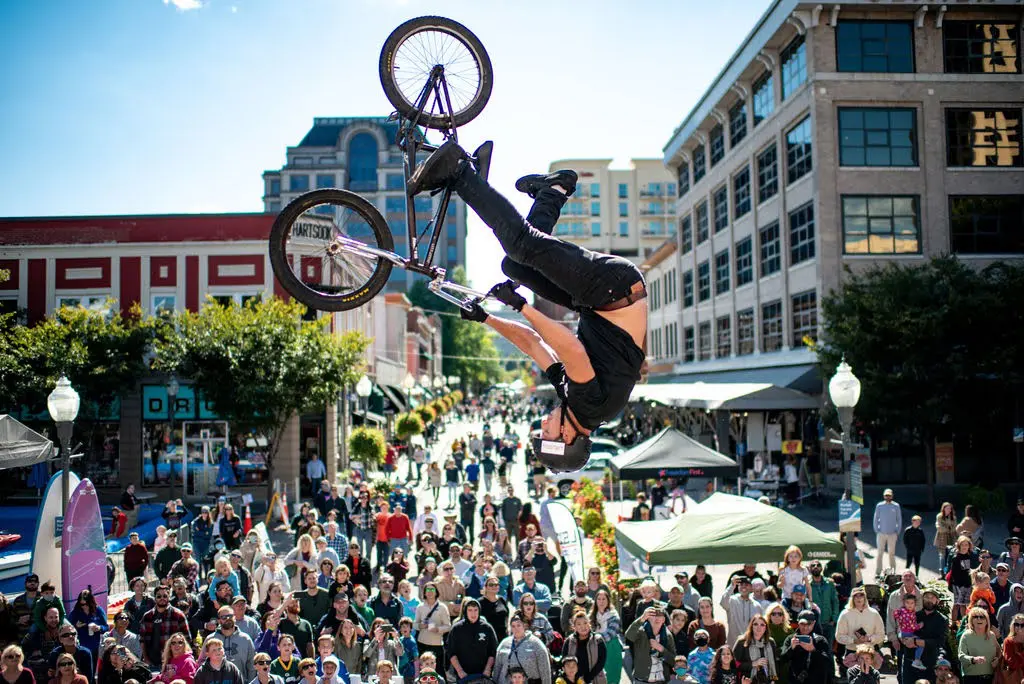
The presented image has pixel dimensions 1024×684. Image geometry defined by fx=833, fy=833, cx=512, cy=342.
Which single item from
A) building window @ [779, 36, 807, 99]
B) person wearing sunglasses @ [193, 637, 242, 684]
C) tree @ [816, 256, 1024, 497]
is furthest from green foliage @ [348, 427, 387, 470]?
building window @ [779, 36, 807, 99]

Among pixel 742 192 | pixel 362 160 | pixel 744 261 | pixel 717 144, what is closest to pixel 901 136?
pixel 742 192

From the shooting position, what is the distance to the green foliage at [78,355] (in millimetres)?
20062

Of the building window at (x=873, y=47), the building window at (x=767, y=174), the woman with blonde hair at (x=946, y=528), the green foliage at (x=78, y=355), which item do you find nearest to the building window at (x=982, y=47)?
the building window at (x=873, y=47)

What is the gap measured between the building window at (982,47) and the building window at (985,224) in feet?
16.1

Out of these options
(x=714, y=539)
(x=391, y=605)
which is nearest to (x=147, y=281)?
(x=391, y=605)

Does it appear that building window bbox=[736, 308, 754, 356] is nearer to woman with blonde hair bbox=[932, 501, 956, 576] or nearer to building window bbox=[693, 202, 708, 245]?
building window bbox=[693, 202, 708, 245]

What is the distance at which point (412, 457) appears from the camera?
36.6 m

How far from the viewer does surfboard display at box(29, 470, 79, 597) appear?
11773mm

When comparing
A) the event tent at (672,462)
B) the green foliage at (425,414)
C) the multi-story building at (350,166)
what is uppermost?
the multi-story building at (350,166)

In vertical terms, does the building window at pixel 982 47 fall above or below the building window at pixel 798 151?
above

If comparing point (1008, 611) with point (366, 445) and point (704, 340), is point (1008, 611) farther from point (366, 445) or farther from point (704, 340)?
point (704, 340)

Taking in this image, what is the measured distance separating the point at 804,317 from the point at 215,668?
28326 mm

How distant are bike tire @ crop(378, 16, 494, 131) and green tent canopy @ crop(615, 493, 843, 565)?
7.38m

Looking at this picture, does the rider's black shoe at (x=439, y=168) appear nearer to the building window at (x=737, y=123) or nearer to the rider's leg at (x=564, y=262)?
the rider's leg at (x=564, y=262)
